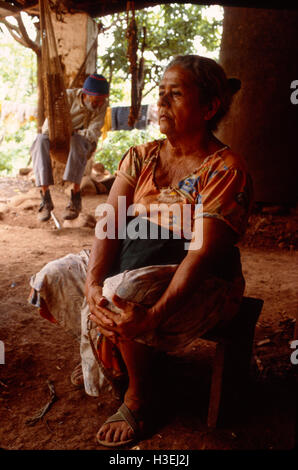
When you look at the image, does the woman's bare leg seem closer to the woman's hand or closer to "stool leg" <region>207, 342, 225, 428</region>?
the woman's hand

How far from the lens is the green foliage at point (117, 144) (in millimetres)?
10930

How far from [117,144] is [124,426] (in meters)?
10.7

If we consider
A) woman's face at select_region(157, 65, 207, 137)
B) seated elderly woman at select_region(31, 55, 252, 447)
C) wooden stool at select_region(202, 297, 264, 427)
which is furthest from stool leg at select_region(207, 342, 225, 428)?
woman's face at select_region(157, 65, 207, 137)

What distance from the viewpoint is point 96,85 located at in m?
4.72

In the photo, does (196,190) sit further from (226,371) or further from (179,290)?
(226,371)

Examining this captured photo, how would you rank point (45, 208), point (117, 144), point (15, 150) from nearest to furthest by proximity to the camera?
point (45, 208) < point (117, 144) < point (15, 150)

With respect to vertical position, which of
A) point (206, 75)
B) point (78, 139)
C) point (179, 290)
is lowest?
point (179, 290)

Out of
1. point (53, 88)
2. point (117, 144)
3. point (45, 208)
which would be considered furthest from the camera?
point (117, 144)

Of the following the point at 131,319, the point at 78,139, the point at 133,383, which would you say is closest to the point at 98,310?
the point at 131,319

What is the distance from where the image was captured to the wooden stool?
5.20 feet

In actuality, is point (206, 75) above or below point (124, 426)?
above

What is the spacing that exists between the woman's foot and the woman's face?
46.8 inches

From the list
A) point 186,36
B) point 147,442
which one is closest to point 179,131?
point 147,442

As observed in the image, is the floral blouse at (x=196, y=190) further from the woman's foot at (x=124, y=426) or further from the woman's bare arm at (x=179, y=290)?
the woman's foot at (x=124, y=426)
